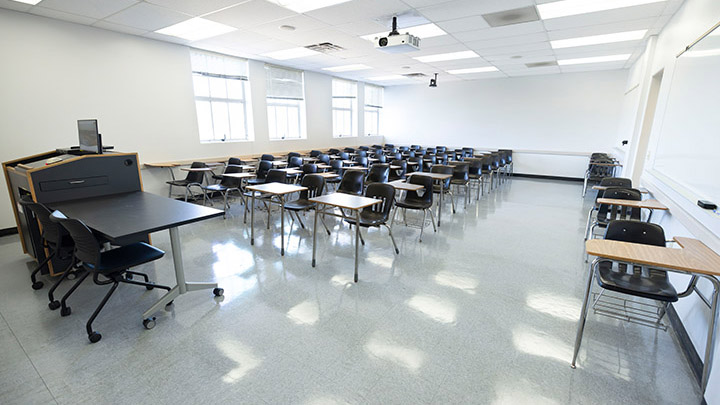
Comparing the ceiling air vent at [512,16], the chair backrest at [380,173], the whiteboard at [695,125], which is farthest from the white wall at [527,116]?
the chair backrest at [380,173]

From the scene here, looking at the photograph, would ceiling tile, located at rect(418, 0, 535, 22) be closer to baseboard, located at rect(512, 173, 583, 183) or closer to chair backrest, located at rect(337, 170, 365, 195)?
chair backrest, located at rect(337, 170, 365, 195)

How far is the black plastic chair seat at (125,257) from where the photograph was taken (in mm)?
2375

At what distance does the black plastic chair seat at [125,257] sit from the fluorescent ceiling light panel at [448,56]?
674 centimetres

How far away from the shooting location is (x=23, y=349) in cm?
225

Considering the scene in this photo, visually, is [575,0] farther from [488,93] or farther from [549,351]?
[488,93]

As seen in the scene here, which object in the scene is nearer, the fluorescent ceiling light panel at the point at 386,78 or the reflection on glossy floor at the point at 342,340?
the reflection on glossy floor at the point at 342,340

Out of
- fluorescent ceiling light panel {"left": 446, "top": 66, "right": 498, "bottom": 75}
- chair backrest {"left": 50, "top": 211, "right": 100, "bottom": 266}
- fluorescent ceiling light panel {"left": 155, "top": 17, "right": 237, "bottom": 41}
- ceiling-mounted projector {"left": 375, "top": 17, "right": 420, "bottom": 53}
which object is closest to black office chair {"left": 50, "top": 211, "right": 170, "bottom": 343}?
chair backrest {"left": 50, "top": 211, "right": 100, "bottom": 266}

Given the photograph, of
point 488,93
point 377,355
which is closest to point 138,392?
point 377,355

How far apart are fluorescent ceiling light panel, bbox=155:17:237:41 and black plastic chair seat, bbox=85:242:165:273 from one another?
3.85m

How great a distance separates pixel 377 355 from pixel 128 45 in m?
6.69

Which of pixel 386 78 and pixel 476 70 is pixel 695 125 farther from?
pixel 386 78

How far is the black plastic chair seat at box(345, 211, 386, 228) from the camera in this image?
3.62 metres

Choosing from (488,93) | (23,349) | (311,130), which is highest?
(488,93)

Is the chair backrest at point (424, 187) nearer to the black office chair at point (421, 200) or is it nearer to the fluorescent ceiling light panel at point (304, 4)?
the black office chair at point (421, 200)
